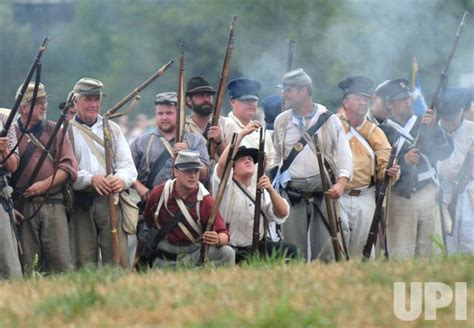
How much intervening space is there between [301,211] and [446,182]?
2382 mm

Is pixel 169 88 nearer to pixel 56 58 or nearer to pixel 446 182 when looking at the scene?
pixel 56 58

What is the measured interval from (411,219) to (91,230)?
11.0ft

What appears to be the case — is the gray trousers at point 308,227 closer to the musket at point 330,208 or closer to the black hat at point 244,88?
the musket at point 330,208

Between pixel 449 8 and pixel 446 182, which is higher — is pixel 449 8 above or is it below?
above

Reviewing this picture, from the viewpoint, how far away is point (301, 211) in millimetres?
13070

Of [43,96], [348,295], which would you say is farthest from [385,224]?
[348,295]

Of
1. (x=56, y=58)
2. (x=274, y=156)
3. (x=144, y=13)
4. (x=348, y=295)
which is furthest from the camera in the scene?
(x=56, y=58)

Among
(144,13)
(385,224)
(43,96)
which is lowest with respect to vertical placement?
(385,224)

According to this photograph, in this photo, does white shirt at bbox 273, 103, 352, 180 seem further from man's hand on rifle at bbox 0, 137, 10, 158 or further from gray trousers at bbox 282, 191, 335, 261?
man's hand on rifle at bbox 0, 137, 10, 158

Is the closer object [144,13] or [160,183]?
[160,183]

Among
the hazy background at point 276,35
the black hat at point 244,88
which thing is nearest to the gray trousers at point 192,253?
the hazy background at point 276,35

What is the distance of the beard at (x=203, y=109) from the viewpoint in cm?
1391

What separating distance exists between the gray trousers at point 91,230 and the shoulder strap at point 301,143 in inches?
65.6

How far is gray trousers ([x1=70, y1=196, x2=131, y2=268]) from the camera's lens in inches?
506
